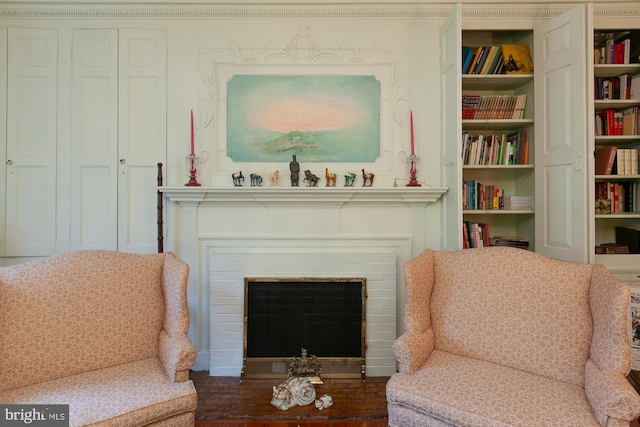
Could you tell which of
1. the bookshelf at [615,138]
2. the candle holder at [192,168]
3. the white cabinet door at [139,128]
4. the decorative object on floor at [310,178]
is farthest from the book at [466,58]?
the white cabinet door at [139,128]

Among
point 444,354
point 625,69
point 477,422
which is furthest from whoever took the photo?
point 625,69

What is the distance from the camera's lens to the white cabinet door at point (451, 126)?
8.34 feet

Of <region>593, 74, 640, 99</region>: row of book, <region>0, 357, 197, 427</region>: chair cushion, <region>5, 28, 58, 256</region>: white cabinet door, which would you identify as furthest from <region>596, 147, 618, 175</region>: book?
<region>5, 28, 58, 256</region>: white cabinet door

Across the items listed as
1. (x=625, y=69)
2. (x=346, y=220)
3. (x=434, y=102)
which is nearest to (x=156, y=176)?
(x=346, y=220)

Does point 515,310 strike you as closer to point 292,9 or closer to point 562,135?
point 562,135

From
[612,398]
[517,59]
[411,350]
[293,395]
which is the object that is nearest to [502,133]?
[517,59]

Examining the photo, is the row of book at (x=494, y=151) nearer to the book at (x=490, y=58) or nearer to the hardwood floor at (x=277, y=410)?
the book at (x=490, y=58)

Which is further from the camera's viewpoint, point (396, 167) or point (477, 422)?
point (396, 167)

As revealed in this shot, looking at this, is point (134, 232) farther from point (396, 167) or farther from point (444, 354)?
point (444, 354)

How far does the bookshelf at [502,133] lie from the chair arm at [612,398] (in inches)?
53.1

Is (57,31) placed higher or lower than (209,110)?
higher

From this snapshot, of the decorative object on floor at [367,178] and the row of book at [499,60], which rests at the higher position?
the row of book at [499,60]

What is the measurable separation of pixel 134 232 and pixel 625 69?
375cm

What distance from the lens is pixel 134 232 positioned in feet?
9.28
